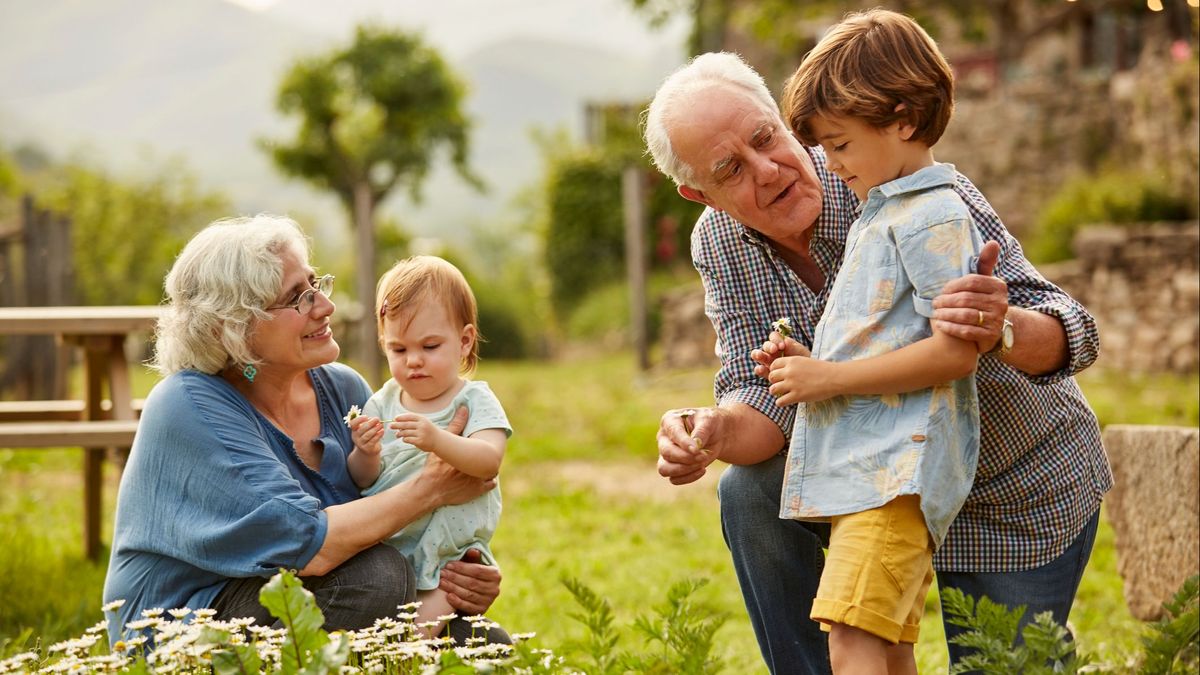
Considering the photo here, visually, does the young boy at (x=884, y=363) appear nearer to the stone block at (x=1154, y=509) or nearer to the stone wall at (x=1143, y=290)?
the stone block at (x=1154, y=509)

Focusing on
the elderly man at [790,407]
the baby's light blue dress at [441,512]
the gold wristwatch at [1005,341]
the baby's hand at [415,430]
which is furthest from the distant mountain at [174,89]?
the gold wristwatch at [1005,341]

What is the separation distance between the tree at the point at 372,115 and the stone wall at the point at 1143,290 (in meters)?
10.5

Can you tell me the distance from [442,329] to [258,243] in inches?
18.4

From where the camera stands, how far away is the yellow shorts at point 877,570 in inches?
92.1

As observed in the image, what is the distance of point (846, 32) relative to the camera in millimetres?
2490

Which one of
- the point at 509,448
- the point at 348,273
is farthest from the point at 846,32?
the point at 348,273

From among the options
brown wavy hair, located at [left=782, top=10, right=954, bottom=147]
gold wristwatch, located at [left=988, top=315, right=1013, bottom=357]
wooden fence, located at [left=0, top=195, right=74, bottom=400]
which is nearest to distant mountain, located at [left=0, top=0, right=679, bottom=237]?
wooden fence, located at [left=0, top=195, right=74, bottom=400]

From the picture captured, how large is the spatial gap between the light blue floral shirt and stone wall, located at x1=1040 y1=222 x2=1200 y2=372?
805 centimetres

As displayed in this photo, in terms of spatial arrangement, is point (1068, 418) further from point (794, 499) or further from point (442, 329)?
point (442, 329)

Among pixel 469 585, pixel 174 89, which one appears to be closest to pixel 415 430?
pixel 469 585

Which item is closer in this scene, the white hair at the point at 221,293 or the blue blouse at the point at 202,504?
the blue blouse at the point at 202,504

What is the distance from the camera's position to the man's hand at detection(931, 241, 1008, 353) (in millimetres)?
2260

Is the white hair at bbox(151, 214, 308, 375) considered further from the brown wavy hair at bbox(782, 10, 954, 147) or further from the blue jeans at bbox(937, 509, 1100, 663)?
the blue jeans at bbox(937, 509, 1100, 663)

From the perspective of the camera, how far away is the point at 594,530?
6.58 m
